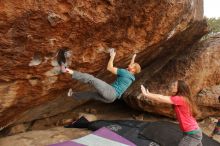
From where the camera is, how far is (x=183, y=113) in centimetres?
671

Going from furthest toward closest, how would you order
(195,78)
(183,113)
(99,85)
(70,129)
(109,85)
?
1. (195,78)
2. (70,129)
3. (109,85)
4. (99,85)
5. (183,113)

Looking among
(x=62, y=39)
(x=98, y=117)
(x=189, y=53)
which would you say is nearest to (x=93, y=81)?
(x=62, y=39)

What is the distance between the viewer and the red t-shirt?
21.4 feet

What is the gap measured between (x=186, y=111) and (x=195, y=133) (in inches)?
21.8

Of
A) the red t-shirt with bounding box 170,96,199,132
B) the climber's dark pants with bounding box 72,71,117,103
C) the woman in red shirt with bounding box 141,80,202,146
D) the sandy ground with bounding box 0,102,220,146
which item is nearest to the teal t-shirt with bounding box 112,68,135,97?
the climber's dark pants with bounding box 72,71,117,103

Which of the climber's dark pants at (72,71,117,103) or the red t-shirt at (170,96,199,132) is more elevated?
the climber's dark pants at (72,71,117,103)

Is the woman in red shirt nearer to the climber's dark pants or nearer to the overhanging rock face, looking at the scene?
the climber's dark pants

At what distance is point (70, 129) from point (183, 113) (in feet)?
11.7

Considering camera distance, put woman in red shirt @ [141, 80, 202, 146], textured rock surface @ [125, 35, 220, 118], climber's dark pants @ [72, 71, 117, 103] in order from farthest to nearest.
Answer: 1. textured rock surface @ [125, 35, 220, 118]
2. climber's dark pants @ [72, 71, 117, 103]
3. woman in red shirt @ [141, 80, 202, 146]

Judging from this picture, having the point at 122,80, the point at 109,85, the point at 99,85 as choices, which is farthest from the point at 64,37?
the point at 122,80

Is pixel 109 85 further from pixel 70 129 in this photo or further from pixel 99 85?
pixel 70 129

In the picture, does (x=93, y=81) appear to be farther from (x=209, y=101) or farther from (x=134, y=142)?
(x=209, y=101)

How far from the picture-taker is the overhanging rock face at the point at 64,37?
19.2 feet

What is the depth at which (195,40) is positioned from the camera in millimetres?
11297
